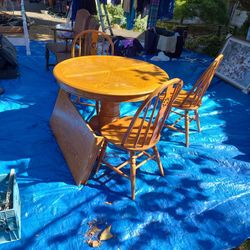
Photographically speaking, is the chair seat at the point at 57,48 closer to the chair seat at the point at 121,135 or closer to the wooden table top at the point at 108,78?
the wooden table top at the point at 108,78

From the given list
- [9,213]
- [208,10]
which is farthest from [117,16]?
[9,213]

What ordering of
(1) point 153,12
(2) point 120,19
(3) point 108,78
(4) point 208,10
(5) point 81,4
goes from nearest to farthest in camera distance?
(3) point 108,78 → (5) point 81,4 → (1) point 153,12 → (4) point 208,10 → (2) point 120,19

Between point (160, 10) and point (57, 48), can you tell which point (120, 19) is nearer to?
point (160, 10)

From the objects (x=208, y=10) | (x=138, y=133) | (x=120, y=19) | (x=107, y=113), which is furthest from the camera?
(x=120, y=19)

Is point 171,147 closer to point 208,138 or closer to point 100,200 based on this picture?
point 208,138

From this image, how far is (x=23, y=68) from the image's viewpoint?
4.41 m

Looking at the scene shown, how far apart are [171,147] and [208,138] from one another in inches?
19.6

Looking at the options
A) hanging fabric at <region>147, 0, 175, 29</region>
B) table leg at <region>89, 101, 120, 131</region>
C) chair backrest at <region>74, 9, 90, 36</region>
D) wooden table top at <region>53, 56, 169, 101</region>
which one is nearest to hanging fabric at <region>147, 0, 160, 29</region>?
hanging fabric at <region>147, 0, 175, 29</region>

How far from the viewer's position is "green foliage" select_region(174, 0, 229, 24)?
21.4ft

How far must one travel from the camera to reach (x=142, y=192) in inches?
86.6

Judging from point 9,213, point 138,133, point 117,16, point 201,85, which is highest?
point 201,85

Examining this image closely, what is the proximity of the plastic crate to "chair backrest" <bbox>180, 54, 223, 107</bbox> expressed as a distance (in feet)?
5.63

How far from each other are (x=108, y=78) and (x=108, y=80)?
0.05 meters

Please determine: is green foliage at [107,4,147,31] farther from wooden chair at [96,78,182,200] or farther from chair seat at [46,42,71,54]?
wooden chair at [96,78,182,200]
